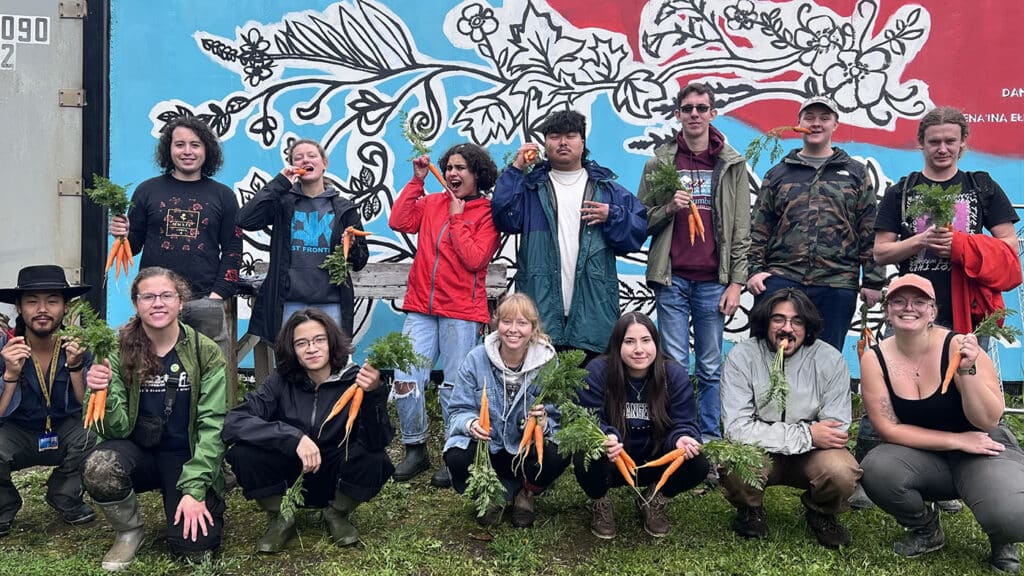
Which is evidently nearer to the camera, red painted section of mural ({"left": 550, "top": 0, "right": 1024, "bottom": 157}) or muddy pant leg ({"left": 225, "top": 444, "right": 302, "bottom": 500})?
muddy pant leg ({"left": 225, "top": 444, "right": 302, "bottom": 500})

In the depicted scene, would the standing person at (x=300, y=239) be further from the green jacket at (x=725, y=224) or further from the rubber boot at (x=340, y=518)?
the green jacket at (x=725, y=224)

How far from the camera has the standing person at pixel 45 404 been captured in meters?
4.37

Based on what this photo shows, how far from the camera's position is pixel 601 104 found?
7066 millimetres

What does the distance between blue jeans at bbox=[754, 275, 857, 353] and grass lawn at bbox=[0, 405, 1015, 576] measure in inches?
42.0

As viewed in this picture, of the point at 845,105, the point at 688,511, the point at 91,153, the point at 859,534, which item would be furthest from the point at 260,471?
the point at 845,105

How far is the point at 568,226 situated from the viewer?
512 cm

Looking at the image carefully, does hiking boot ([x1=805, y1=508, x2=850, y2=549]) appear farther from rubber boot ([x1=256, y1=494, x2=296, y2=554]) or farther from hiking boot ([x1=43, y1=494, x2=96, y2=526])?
hiking boot ([x1=43, y1=494, x2=96, y2=526])

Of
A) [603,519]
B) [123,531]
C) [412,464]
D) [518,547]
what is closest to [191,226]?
[123,531]

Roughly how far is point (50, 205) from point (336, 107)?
2621 mm

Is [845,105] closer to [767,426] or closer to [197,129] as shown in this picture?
[767,426]

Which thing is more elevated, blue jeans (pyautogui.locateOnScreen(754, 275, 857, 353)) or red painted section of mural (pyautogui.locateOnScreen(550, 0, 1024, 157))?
red painted section of mural (pyautogui.locateOnScreen(550, 0, 1024, 157))

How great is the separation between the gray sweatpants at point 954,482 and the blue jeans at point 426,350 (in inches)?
94.5

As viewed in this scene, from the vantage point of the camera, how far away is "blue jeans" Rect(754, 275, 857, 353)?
490cm

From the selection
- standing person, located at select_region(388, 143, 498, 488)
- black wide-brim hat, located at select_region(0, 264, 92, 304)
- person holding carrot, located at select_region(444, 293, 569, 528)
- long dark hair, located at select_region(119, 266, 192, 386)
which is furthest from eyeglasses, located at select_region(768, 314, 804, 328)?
black wide-brim hat, located at select_region(0, 264, 92, 304)
